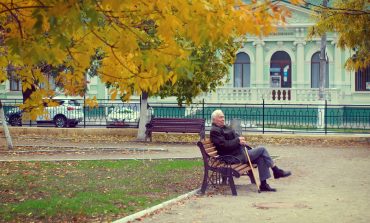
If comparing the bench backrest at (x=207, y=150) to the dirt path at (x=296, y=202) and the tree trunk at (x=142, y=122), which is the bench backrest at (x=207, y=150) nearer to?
the dirt path at (x=296, y=202)

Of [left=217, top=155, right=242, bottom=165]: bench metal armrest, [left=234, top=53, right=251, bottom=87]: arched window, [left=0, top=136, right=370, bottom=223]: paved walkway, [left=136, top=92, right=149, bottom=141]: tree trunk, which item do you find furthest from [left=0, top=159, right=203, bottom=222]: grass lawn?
[left=234, top=53, right=251, bottom=87]: arched window

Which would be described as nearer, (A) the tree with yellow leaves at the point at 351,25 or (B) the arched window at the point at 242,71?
(A) the tree with yellow leaves at the point at 351,25

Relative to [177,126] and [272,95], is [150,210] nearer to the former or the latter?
[177,126]

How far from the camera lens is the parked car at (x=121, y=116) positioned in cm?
2739

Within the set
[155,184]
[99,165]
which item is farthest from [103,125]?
[155,184]

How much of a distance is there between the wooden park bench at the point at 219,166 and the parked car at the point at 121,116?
15.8m

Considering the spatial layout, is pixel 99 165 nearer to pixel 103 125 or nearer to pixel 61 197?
pixel 61 197

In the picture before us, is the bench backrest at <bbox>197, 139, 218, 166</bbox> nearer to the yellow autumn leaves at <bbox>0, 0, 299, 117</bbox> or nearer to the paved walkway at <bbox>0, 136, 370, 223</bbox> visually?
the paved walkway at <bbox>0, 136, 370, 223</bbox>

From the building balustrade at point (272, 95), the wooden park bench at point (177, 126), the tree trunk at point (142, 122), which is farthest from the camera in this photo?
the building balustrade at point (272, 95)

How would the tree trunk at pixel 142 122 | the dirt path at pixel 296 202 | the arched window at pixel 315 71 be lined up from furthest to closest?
the arched window at pixel 315 71 < the tree trunk at pixel 142 122 < the dirt path at pixel 296 202

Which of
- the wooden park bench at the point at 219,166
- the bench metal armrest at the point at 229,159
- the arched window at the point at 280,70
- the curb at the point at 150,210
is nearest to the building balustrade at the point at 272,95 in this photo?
the arched window at the point at 280,70

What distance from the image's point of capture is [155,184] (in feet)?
39.5

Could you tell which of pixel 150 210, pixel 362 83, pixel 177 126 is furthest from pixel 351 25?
pixel 362 83

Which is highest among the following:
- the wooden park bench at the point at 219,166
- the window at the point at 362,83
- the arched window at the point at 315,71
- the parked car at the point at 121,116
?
the arched window at the point at 315,71
